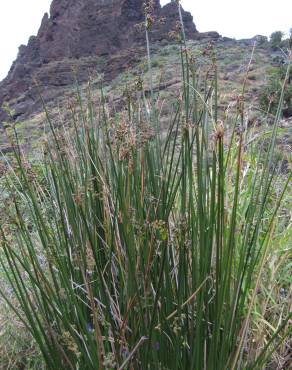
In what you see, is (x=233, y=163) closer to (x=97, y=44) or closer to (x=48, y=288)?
(x=48, y=288)

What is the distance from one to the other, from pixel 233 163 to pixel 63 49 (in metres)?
34.7

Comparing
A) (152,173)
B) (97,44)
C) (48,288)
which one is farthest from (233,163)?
(97,44)

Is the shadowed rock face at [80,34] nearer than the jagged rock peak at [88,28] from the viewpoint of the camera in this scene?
Yes

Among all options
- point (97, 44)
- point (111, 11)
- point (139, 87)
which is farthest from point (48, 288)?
point (111, 11)

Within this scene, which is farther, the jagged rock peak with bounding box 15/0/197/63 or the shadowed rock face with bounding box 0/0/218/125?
the jagged rock peak with bounding box 15/0/197/63

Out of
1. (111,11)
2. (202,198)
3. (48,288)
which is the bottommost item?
(48,288)

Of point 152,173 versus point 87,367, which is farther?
point 152,173

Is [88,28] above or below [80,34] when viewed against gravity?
above

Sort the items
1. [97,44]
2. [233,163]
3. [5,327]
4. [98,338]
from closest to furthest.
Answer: [98,338] → [5,327] → [233,163] → [97,44]

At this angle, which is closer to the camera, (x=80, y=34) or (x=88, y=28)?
(x=80, y=34)

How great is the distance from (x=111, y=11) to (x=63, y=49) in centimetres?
456

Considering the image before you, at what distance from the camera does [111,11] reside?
3469 cm

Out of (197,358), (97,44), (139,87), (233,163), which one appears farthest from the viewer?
(97,44)

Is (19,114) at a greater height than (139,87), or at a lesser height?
lesser
